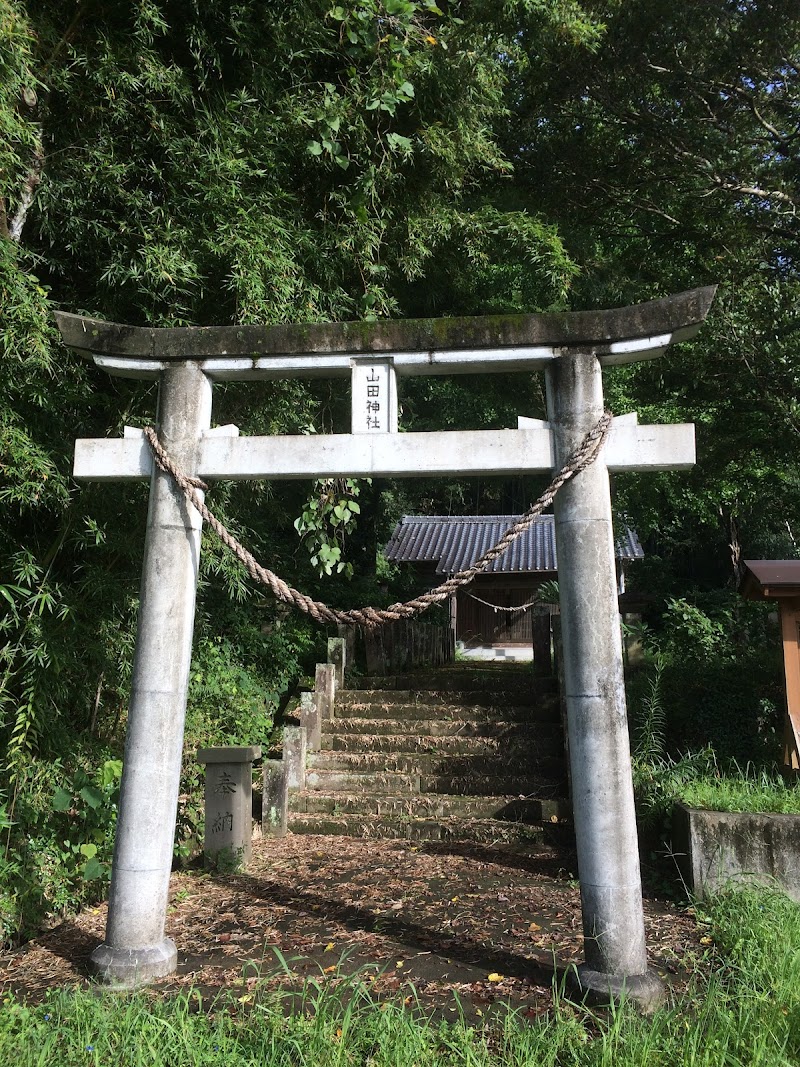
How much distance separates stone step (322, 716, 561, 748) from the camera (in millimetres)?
8875

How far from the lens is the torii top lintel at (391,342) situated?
13.9 feet

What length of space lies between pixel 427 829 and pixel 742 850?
315 cm

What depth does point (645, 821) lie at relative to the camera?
636cm

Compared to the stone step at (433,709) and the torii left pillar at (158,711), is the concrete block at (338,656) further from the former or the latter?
the torii left pillar at (158,711)

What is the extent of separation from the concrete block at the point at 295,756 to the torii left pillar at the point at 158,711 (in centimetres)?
389

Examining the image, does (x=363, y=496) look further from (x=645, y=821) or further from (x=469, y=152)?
(x=645, y=821)

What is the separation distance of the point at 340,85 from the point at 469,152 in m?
1.48

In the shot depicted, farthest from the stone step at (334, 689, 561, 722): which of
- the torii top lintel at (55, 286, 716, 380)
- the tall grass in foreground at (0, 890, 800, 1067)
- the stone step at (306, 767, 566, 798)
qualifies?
the torii top lintel at (55, 286, 716, 380)

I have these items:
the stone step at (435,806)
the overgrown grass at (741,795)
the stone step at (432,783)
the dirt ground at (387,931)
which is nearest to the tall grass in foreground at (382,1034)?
the dirt ground at (387,931)

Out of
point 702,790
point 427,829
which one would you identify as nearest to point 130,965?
point 427,829

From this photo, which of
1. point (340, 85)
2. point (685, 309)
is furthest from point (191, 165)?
point (685, 309)

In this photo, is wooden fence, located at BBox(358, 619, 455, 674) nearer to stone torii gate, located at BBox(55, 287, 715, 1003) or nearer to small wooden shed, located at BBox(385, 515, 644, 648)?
small wooden shed, located at BBox(385, 515, 644, 648)

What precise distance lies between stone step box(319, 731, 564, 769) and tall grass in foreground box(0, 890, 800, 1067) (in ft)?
15.6

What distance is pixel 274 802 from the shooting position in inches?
296
